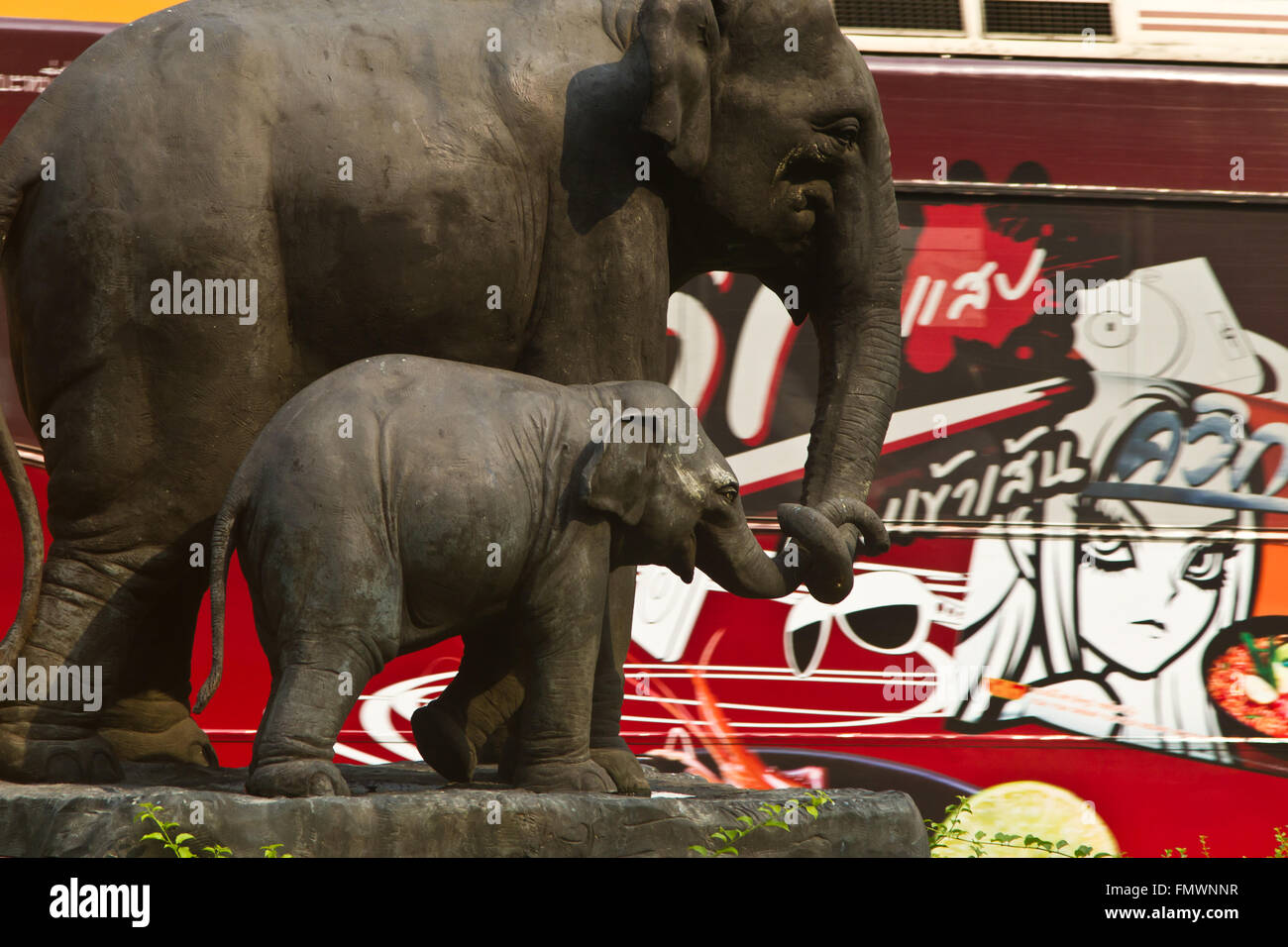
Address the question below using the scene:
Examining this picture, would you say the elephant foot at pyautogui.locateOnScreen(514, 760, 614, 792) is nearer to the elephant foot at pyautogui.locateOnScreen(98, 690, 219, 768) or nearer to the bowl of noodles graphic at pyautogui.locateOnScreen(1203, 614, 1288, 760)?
the elephant foot at pyautogui.locateOnScreen(98, 690, 219, 768)

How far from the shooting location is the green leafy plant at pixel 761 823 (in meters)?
3.84

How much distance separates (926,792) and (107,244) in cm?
525

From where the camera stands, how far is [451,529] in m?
3.75

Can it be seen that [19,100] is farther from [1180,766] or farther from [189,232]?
[1180,766]

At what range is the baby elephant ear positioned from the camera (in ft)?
12.7

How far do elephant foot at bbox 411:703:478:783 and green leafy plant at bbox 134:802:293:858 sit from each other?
76cm

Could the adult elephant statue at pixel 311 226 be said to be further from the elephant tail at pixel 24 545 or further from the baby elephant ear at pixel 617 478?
the baby elephant ear at pixel 617 478

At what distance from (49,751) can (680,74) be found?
2.23m

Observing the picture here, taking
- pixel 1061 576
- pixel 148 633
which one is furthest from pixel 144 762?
pixel 1061 576

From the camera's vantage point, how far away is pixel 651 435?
3.98 metres

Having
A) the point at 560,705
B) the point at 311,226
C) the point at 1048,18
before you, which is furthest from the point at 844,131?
the point at 1048,18

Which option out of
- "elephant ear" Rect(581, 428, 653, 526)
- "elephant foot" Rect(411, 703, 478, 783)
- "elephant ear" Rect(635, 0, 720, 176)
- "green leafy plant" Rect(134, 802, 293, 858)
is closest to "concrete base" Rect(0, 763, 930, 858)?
"green leafy plant" Rect(134, 802, 293, 858)

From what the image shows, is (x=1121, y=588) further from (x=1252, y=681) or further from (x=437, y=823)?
(x=437, y=823)

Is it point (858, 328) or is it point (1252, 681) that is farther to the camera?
point (1252, 681)
